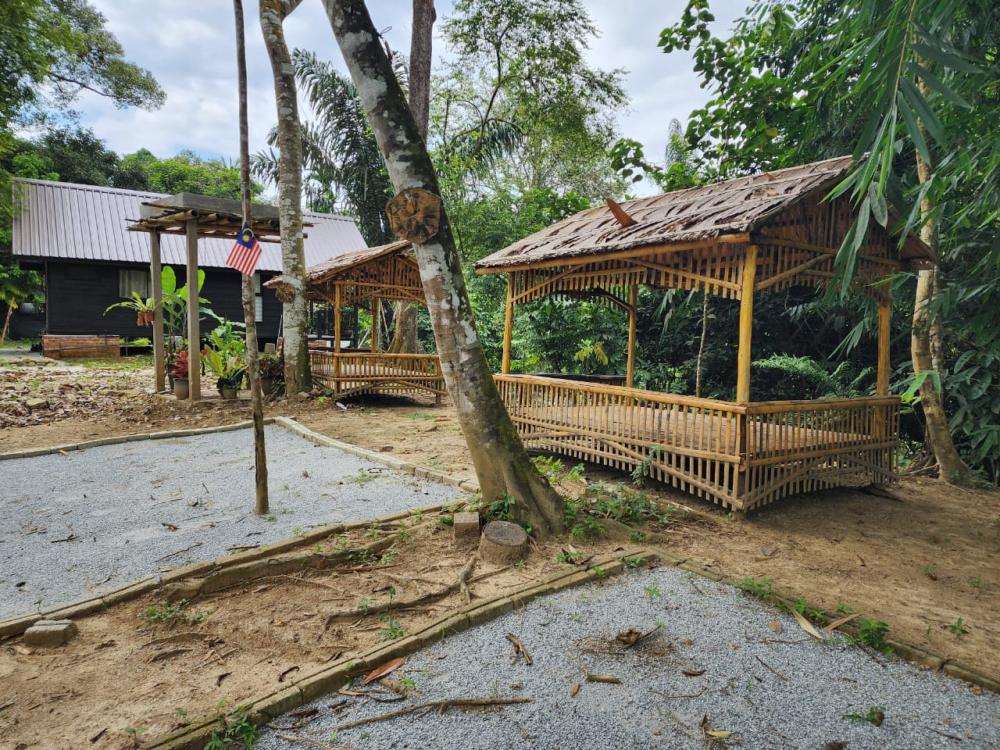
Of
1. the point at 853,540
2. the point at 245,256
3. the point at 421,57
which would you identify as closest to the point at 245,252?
the point at 245,256

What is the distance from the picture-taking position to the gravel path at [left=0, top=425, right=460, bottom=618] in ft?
12.4

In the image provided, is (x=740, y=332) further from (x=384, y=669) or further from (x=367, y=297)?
(x=367, y=297)

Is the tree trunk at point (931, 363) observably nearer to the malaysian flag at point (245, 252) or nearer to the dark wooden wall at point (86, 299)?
the malaysian flag at point (245, 252)

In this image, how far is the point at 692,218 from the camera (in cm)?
596

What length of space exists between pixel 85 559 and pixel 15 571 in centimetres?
36

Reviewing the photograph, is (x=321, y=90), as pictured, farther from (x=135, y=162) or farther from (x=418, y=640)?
(x=418, y=640)

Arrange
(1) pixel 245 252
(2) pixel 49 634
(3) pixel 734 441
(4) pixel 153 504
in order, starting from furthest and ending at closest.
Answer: (3) pixel 734 441 → (4) pixel 153 504 → (1) pixel 245 252 → (2) pixel 49 634

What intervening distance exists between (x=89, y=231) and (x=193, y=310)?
12.8 m

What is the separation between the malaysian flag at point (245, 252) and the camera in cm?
466

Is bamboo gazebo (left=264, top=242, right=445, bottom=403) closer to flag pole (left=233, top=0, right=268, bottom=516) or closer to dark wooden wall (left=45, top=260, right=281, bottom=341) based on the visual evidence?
flag pole (left=233, top=0, right=268, bottom=516)

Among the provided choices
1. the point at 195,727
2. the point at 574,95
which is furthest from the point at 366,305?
the point at 195,727

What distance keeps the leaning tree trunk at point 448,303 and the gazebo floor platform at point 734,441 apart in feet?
6.61

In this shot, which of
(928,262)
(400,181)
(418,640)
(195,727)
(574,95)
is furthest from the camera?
(574,95)

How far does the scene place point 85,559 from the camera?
392cm
